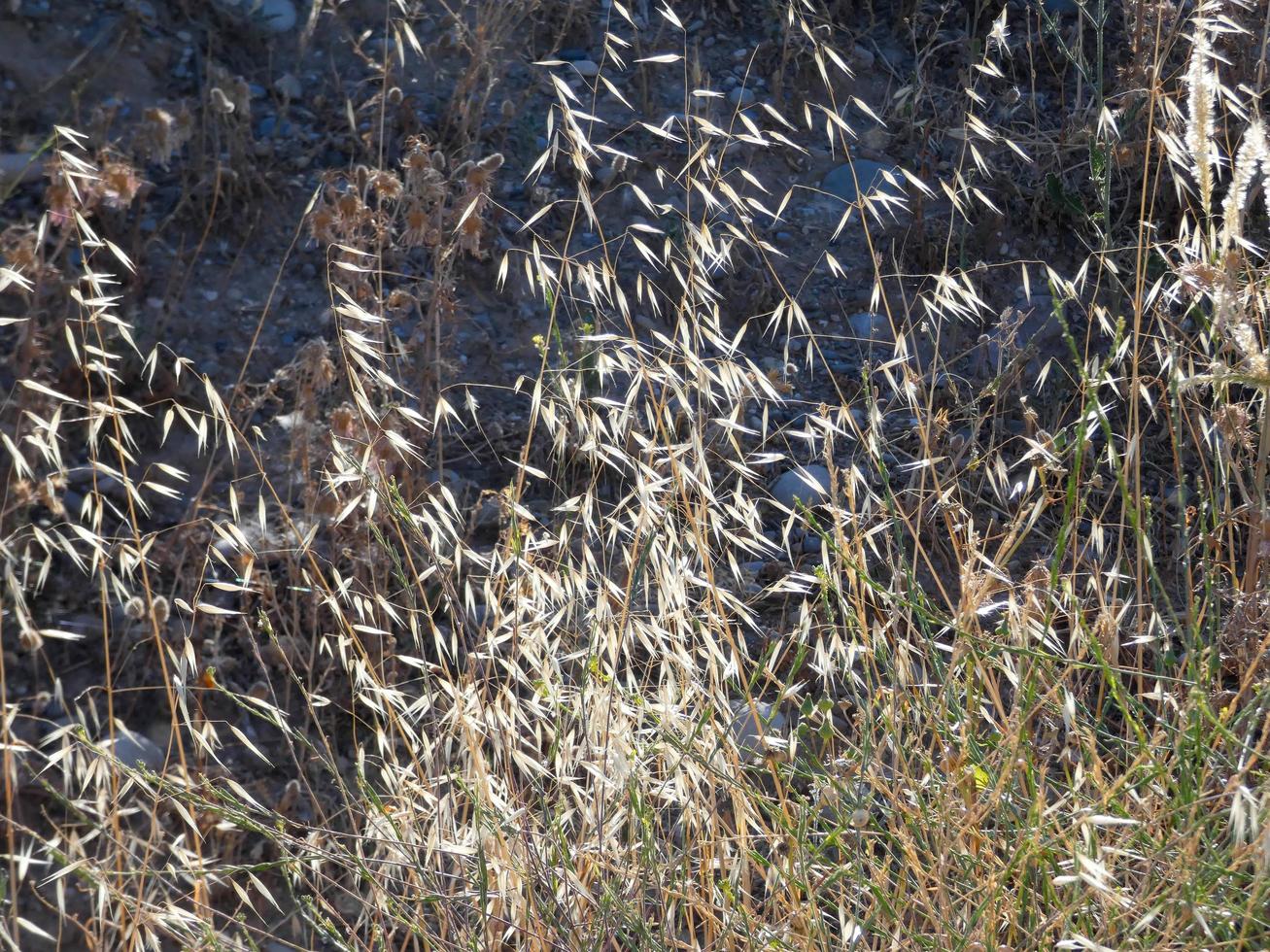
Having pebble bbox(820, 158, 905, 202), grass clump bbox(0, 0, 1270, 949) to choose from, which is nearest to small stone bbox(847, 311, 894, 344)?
grass clump bbox(0, 0, 1270, 949)

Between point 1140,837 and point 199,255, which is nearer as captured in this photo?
point 1140,837

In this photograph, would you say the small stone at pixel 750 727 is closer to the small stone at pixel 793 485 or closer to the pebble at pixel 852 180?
the small stone at pixel 793 485

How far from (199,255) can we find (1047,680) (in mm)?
2225

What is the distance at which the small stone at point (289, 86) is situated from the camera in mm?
3193

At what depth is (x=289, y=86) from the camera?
10.5 ft

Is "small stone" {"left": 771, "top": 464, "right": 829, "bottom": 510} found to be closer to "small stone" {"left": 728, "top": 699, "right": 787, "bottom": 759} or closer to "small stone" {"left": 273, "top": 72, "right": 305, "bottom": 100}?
"small stone" {"left": 728, "top": 699, "right": 787, "bottom": 759}

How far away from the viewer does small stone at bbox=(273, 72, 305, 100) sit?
3.19 m

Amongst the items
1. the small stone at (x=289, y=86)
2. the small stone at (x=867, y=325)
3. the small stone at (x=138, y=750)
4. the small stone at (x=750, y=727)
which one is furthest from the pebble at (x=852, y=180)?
the small stone at (x=138, y=750)

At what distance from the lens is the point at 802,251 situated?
119 inches

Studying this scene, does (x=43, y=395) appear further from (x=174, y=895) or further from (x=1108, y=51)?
(x=1108, y=51)

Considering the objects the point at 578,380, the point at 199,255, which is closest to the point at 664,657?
the point at 578,380

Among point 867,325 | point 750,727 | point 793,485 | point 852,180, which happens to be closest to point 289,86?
point 852,180

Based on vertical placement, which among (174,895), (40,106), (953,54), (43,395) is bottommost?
(174,895)

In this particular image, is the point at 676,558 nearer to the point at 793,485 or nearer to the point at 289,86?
the point at 793,485
